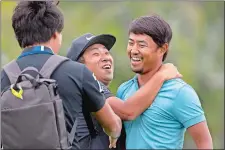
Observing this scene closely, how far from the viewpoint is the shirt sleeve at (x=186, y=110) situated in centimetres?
448

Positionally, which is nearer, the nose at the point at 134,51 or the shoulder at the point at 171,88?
the shoulder at the point at 171,88

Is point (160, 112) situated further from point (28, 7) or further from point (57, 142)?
point (28, 7)

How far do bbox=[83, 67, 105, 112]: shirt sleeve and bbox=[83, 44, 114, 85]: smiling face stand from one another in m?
0.70

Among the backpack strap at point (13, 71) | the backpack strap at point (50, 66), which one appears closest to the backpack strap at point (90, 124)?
the backpack strap at point (50, 66)

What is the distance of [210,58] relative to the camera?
1894 cm

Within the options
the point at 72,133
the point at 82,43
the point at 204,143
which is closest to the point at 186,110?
the point at 204,143

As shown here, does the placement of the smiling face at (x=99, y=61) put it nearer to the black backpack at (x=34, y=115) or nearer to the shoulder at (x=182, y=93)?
the shoulder at (x=182, y=93)

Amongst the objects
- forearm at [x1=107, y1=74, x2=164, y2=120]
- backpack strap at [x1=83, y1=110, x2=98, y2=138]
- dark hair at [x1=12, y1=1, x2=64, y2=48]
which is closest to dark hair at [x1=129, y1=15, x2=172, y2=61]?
forearm at [x1=107, y1=74, x2=164, y2=120]

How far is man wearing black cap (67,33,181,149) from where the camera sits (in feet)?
15.0

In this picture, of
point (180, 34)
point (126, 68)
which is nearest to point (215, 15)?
point (180, 34)

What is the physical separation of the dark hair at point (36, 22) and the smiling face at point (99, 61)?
63cm

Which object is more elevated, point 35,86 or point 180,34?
point 35,86

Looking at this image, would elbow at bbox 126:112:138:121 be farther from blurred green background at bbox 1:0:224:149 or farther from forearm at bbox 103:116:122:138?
blurred green background at bbox 1:0:224:149

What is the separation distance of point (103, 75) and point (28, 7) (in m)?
0.87
